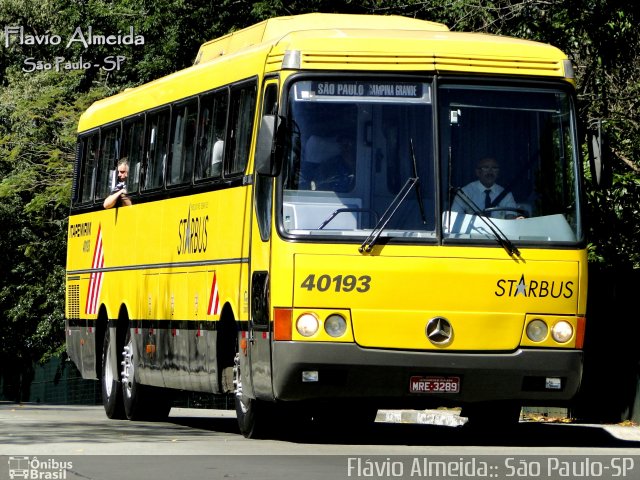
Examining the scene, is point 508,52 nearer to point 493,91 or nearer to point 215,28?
point 493,91

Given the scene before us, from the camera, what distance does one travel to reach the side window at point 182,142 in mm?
17719

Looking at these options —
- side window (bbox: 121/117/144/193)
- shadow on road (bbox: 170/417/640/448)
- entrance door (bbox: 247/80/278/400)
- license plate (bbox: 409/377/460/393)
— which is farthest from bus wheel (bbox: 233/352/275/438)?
side window (bbox: 121/117/144/193)

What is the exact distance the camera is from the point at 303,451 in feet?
46.3

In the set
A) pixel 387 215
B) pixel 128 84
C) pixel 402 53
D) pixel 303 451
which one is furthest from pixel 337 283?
pixel 128 84

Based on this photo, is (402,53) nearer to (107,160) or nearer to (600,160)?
(600,160)

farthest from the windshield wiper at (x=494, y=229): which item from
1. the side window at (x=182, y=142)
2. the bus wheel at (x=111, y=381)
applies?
the bus wheel at (x=111, y=381)

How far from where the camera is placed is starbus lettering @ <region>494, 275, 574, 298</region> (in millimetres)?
14555

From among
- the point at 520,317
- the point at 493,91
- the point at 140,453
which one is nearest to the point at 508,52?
the point at 493,91

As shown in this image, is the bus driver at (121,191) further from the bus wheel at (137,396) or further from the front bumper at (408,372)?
the front bumper at (408,372)

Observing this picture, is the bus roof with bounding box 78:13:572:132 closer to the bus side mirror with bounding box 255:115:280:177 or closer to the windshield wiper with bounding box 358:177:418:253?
the bus side mirror with bounding box 255:115:280:177

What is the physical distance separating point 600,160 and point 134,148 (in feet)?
22.4

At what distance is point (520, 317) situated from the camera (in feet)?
47.9

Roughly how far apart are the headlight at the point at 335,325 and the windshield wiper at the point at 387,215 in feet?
1.91

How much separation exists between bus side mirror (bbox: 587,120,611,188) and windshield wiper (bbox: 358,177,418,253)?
1.67 metres
